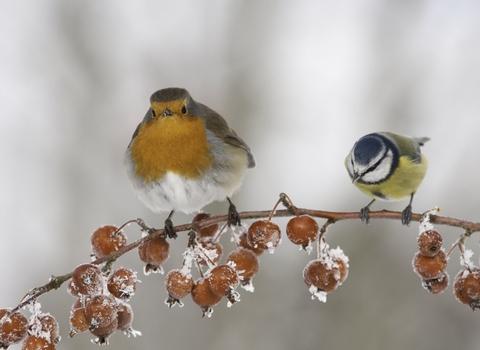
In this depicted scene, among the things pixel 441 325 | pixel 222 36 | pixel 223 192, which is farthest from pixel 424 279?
pixel 222 36

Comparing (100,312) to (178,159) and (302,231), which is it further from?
(178,159)

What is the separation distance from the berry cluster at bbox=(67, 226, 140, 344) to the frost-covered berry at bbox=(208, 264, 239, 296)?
242 millimetres

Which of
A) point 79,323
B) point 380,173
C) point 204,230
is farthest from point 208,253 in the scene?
point 380,173

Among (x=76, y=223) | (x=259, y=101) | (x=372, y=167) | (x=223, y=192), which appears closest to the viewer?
(x=223, y=192)

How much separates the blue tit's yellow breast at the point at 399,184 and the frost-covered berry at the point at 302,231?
4.79 feet

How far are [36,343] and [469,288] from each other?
1.24 m

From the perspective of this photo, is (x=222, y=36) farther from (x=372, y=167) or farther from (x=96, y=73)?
(x=372, y=167)

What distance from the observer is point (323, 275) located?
5.11ft

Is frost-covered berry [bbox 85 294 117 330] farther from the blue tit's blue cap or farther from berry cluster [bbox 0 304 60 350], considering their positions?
the blue tit's blue cap

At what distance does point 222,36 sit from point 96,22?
4.52 feet

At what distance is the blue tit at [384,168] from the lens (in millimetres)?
2805

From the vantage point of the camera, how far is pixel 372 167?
111 inches

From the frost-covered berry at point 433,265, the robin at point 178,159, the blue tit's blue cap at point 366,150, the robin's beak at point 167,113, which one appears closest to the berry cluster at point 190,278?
the frost-covered berry at point 433,265

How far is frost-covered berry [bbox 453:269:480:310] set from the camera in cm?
146
